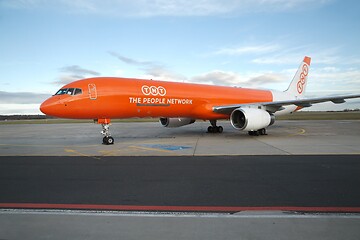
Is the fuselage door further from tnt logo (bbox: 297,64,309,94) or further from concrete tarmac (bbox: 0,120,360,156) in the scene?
tnt logo (bbox: 297,64,309,94)

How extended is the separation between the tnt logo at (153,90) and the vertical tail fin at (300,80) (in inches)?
545

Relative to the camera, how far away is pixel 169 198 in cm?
446

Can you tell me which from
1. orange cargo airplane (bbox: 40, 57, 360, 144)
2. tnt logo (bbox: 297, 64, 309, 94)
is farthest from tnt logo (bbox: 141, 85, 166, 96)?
tnt logo (bbox: 297, 64, 309, 94)

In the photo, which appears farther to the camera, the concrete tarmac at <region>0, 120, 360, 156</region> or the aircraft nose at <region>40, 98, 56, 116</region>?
the aircraft nose at <region>40, 98, 56, 116</region>

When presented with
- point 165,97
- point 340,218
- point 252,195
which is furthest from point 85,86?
point 340,218

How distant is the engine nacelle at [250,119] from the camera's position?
47.3ft

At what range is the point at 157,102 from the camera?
14750mm

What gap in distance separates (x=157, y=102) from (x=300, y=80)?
15.7 m

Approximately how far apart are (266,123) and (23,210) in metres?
13.3

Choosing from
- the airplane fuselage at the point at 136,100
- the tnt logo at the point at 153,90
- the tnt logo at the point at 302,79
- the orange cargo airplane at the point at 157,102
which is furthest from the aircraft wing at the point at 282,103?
the tnt logo at the point at 302,79

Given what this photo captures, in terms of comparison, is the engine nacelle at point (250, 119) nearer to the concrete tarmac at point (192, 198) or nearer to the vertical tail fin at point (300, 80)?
the concrete tarmac at point (192, 198)

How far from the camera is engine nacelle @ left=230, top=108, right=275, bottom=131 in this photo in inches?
Answer: 568

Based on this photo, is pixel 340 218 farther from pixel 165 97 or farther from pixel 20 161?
pixel 165 97

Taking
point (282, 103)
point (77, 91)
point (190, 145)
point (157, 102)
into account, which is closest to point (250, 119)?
point (282, 103)
